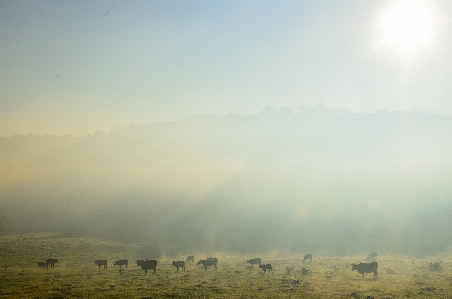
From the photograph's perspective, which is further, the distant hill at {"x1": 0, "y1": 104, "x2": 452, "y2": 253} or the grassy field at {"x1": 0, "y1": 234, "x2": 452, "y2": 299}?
the distant hill at {"x1": 0, "y1": 104, "x2": 452, "y2": 253}

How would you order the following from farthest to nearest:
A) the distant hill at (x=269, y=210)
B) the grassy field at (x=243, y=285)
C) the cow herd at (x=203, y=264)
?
1. the distant hill at (x=269, y=210)
2. the cow herd at (x=203, y=264)
3. the grassy field at (x=243, y=285)

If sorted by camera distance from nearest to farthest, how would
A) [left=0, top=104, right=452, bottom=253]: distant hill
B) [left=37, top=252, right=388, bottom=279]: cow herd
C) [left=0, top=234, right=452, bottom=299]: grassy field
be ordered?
1. [left=0, top=234, right=452, bottom=299]: grassy field
2. [left=37, top=252, right=388, bottom=279]: cow herd
3. [left=0, top=104, right=452, bottom=253]: distant hill

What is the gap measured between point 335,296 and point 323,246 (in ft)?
196

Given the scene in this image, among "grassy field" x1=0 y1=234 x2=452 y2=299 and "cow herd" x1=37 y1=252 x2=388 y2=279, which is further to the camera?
"cow herd" x1=37 y1=252 x2=388 y2=279

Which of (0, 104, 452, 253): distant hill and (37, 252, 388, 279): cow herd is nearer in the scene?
(37, 252, 388, 279): cow herd

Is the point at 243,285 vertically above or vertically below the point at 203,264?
above

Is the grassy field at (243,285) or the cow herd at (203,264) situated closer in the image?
the grassy field at (243,285)

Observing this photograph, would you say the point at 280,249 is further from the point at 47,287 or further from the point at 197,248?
the point at 47,287

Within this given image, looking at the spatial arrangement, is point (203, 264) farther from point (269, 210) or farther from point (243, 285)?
point (269, 210)

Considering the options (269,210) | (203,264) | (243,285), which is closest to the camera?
(243,285)

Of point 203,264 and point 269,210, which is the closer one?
point 203,264

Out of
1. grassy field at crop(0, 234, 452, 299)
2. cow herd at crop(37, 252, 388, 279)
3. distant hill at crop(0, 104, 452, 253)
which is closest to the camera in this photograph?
grassy field at crop(0, 234, 452, 299)

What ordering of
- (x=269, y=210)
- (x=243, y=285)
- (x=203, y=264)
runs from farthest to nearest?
(x=269, y=210) → (x=203, y=264) → (x=243, y=285)

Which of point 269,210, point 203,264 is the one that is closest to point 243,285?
point 203,264
